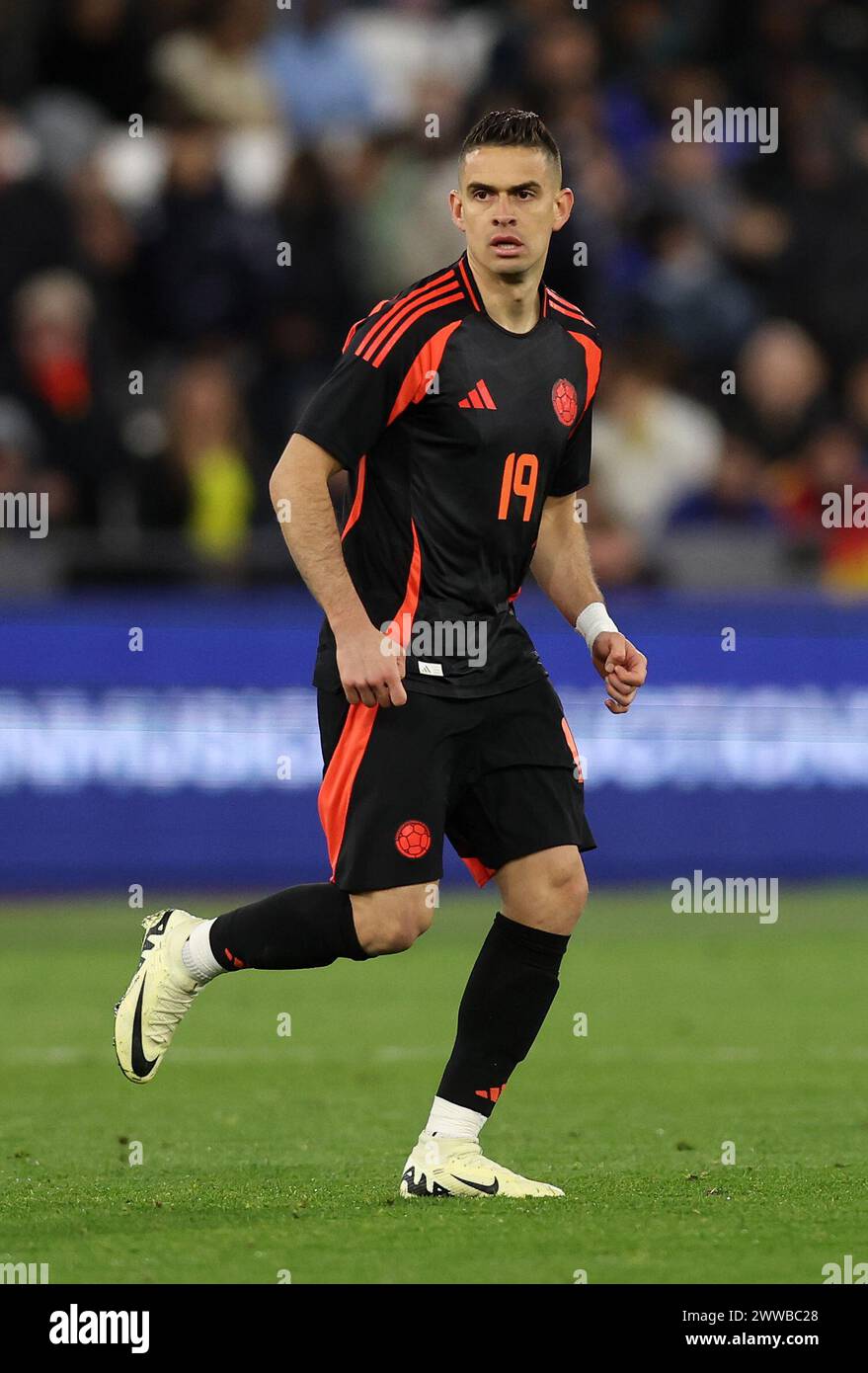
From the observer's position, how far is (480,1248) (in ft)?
16.5

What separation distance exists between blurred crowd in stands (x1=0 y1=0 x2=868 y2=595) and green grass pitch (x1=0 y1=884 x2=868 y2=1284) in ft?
7.34

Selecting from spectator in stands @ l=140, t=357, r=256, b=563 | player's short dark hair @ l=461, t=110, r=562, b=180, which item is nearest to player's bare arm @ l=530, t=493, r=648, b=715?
player's short dark hair @ l=461, t=110, r=562, b=180

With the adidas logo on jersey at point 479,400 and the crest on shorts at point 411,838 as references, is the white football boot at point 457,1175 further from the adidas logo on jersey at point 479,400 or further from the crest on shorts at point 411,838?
the adidas logo on jersey at point 479,400

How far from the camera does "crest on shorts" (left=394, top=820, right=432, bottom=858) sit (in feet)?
18.6

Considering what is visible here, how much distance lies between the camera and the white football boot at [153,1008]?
600 cm

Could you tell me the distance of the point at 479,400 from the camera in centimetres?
580

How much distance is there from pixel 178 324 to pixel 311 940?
9049mm

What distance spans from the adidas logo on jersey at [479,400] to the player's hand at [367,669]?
591 mm

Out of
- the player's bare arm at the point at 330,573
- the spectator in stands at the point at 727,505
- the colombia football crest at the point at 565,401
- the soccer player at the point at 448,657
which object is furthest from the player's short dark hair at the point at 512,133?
the spectator in stands at the point at 727,505

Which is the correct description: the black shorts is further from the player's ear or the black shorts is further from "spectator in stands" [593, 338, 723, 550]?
"spectator in stands" [593, 338, 723, 550]

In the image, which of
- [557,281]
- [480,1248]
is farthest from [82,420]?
[480,1248]

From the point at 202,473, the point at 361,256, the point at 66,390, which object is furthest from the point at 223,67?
the point at 202,473
